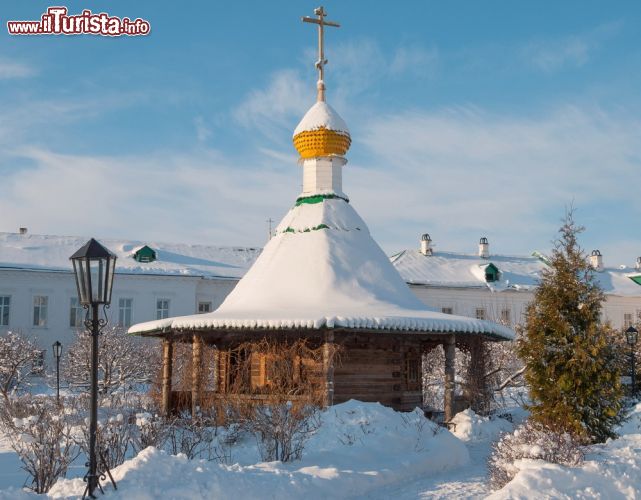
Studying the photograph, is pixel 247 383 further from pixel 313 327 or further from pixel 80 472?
pixel 80 472

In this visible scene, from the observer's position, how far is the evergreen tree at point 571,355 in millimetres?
11156

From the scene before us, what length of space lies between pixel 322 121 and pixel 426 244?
24.3 meters

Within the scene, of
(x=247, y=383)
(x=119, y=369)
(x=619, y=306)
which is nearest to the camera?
(x=247, y=383)

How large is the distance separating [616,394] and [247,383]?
24.4ft

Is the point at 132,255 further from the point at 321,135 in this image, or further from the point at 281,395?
the point at 281,395

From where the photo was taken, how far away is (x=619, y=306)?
42.2 m

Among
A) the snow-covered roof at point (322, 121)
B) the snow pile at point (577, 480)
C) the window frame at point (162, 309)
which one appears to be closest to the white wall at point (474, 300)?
the window frame at point (162, 309)

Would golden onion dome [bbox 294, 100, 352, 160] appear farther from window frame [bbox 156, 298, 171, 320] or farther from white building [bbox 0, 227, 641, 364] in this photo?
window frame [bbox 156, 298, 171, 320]

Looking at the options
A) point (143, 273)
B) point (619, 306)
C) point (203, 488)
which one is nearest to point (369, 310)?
point (203, 488)

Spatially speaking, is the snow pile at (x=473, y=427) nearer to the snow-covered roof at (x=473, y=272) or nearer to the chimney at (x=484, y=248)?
the snow-covered roof at (x=473, y=272)

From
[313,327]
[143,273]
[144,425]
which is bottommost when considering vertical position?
[144,425]

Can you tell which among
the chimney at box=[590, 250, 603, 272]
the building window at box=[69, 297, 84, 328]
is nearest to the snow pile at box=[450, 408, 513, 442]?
the building window at box=[69, 297, 84, 328]

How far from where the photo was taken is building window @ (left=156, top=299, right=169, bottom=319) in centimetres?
3522

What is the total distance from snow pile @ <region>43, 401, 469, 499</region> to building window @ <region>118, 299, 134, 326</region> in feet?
80.2
